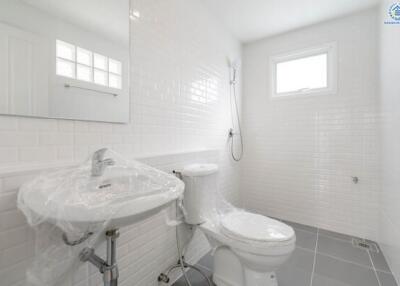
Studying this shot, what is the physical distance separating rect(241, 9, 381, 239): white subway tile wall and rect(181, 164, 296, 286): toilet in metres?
1.15

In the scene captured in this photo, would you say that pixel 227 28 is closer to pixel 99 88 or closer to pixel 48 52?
pixel 99 88

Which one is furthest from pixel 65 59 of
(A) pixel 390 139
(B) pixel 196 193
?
(A) pixel 390 139

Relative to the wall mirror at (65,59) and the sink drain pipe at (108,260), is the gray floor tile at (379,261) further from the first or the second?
the wall mirror at (65,59)

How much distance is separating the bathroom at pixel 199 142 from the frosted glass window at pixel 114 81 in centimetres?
1

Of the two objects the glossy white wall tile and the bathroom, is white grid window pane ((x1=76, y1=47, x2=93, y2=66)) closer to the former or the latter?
the bathroom

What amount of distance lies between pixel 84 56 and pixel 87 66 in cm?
5

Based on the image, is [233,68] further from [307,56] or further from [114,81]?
[114,81]

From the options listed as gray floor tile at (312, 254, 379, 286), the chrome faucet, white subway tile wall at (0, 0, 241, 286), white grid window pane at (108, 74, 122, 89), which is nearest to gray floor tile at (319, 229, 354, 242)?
gray floor tile at (312, 254, 379, 286)

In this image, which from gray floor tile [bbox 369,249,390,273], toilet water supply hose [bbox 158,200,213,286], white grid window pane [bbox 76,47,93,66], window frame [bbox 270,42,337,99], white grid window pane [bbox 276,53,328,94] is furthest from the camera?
white grid window pane [bbox 276,53,328,94]

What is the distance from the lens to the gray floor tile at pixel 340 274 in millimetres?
1412

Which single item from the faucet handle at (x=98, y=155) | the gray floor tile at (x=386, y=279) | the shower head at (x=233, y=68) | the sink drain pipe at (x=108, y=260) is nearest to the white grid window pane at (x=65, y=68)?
the faucet handle at (x=98, y=155)

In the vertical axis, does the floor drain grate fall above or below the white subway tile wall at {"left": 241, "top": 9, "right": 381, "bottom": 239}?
below

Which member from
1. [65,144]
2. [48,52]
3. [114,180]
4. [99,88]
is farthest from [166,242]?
[48,52]

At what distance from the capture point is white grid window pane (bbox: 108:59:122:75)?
111 cm
